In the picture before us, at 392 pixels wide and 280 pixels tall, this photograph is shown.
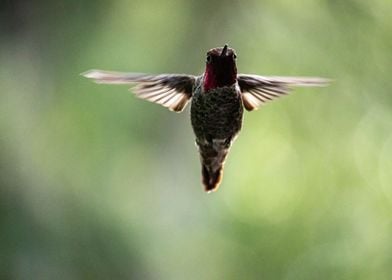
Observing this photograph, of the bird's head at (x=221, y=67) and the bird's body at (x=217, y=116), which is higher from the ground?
the bird's head at (x=221, y=67)

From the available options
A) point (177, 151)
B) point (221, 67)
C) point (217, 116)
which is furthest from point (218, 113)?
point (177, 151)

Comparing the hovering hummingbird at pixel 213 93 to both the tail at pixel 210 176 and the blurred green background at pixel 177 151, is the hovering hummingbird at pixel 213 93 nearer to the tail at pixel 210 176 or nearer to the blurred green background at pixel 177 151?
the tail at pixel 210 176

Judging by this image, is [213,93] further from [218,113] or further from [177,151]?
[177,151]

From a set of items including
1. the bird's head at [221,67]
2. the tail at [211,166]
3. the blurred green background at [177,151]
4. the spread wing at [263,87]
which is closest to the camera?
the bird's head at [221,67]

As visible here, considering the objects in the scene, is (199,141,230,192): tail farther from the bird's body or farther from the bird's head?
the bird's head

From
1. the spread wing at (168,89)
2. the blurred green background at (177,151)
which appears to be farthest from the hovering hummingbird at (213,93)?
the blurred green background at (177,151)

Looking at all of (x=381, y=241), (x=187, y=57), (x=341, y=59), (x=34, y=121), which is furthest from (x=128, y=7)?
(x=381, y=241)

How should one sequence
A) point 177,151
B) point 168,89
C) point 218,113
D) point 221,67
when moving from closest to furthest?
point 221,67 < point 218,113 < point 168,89 < point 177,151

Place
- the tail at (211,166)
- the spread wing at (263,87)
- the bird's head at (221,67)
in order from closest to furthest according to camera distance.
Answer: the bird's head at (221,67) < the spread wing at (263,87) < the tail at (211,166)
